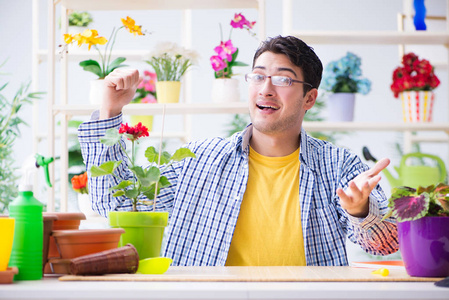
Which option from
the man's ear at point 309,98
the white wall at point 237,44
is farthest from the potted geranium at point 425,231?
the white wall at point 237,44

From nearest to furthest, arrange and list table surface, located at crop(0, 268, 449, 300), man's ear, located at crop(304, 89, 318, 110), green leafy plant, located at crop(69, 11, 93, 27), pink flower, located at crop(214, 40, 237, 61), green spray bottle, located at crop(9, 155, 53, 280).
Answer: table surface, located at crop(0, 268, 449, 300) → green spray bottle, located at crop(9, 155, 53, 280) → man's ear, located at crop(304, 89, 318, 110) → pink flower, located at crop(214, 40, 237, 61) → green leafy plant, located at crop(69, 11, 93, 27)

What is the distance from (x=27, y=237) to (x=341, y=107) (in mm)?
2093

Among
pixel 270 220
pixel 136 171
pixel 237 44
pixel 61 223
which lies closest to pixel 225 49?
pixel 270 220

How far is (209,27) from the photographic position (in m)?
4.51

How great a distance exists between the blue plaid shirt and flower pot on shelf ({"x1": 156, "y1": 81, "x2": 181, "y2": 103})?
589 millimetres

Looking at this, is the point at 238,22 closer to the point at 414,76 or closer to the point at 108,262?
the point at 414,76

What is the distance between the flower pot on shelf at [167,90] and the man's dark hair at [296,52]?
623mm

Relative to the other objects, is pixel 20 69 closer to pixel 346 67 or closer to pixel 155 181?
pixel 346 67

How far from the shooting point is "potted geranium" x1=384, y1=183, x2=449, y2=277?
1.10 meters

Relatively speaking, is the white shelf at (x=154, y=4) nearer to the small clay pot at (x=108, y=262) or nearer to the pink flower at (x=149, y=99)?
the pink flower at (x=149, y=99)

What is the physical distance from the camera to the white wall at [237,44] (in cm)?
432

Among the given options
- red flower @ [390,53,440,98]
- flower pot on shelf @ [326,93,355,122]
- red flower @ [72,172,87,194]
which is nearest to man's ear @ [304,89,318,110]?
flower pot on shelf @ [326,93,355,122]

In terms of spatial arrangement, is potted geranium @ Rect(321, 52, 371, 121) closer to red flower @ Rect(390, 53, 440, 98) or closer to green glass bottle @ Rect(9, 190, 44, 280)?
red flower @ Rect(390, 53, 440, 98)

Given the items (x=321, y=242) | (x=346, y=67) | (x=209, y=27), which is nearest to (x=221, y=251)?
(x=321, y=242)
